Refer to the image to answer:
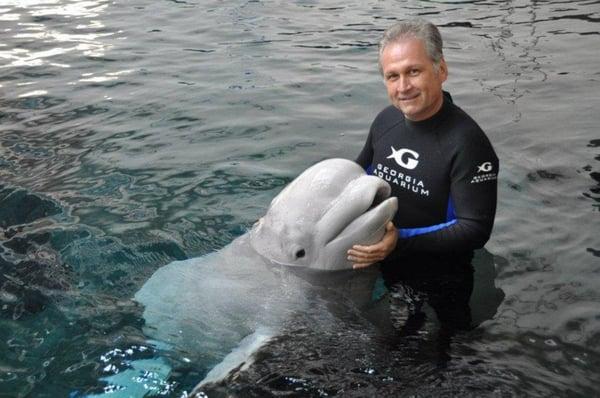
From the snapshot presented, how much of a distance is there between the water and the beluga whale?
147 millimetres

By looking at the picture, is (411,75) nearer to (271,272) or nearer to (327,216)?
(327,216)

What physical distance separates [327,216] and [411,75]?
1.02 metres

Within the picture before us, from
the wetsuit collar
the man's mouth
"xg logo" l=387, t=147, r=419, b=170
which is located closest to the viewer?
the man's mouth

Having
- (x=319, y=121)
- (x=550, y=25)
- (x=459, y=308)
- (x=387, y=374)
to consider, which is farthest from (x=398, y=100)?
(x=550, y=25)

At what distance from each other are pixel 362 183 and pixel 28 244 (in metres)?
2.88

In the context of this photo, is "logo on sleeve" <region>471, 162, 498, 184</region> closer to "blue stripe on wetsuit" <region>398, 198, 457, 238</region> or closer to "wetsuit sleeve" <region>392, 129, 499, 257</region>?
"wetsuit sleeve" <region>392, 129, 499, 257</region>

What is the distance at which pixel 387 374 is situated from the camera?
4.36 metres

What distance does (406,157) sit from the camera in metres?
5.29

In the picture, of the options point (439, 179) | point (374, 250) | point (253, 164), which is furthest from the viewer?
point (253, 164)

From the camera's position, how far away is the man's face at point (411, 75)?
15.6 ft

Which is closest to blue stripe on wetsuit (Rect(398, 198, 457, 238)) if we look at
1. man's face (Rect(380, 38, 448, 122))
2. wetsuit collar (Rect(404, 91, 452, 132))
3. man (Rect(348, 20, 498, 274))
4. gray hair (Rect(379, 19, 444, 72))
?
man (Rect(348, 20, 498, 274))

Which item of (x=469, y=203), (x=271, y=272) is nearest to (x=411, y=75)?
(x=469, y=203)

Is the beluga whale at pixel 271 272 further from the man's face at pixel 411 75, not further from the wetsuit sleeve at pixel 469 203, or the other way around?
the man's face at pixel 411 75

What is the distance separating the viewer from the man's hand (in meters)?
4.67
